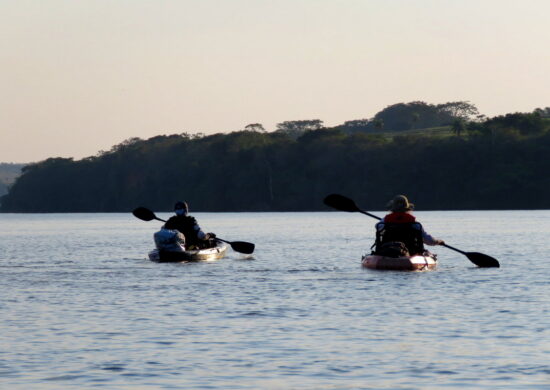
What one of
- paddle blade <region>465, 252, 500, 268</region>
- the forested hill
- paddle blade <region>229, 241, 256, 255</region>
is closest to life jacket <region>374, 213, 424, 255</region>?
paddle blade <region>465, 252, 500, 268</region>

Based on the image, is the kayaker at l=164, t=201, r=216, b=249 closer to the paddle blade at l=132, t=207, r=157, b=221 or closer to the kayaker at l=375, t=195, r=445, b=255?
the paddle blade at l=132, t=207, r=157, b=221

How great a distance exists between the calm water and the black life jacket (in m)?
0.81

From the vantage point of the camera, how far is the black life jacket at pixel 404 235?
3036cm

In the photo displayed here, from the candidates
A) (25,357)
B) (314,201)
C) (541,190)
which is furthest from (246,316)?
(314,201)

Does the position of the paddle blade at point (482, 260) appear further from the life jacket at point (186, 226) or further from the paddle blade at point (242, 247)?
the paddle blade at point (242, 247)

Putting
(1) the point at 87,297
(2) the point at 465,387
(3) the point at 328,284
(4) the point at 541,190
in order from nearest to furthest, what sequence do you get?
(2) the point at 465,387 < (1) the point at 87,297 < (3) the point at 328,284 < (4) the point at 541,190

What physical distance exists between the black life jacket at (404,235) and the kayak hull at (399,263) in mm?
218

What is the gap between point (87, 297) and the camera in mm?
25734

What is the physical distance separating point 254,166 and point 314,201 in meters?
11.9

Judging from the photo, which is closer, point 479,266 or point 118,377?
point 118,377

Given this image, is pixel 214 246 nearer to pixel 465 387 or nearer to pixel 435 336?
pixel 435 336

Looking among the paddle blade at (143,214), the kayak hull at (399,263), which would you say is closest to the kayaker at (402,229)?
the kayak hull at (399,263)

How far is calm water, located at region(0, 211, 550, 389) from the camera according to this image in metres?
15.1

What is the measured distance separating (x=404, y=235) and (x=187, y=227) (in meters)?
7.60
